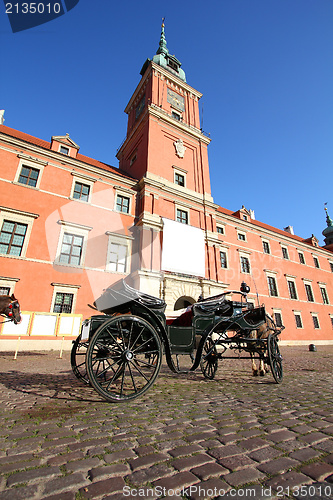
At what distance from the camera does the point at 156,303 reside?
12.6 feet

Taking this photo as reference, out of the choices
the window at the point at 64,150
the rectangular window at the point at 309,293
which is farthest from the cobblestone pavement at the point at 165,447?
the rectangular window at the point at 309,293

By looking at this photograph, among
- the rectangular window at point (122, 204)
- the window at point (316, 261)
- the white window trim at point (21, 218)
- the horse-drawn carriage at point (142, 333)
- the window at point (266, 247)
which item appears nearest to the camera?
the horse-drawn carriage at point (142, 333)

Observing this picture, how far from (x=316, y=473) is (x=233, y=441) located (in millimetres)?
662

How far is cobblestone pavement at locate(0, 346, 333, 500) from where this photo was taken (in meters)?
1.37

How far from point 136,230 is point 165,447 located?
15.1m

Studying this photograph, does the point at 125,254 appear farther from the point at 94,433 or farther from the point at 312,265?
the point at 312,265

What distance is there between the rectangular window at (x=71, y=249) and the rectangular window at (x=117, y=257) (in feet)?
6.41

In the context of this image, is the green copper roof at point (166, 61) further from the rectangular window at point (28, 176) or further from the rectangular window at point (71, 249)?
the rectangular window at point (71, 249)

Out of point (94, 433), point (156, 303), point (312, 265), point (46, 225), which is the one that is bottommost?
point (94, 433)

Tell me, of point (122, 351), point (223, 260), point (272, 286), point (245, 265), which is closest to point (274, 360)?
point (122, 351)

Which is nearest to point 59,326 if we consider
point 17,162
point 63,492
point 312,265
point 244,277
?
point 17,162

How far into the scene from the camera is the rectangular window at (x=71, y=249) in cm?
1376

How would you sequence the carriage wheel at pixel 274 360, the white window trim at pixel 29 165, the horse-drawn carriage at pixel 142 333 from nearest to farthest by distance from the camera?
the horse-drawn carriage at pixel 142 333, the carriage wheel at pixel 274 360, the white window trim at pixel 29 165

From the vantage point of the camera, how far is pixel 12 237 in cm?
1265
